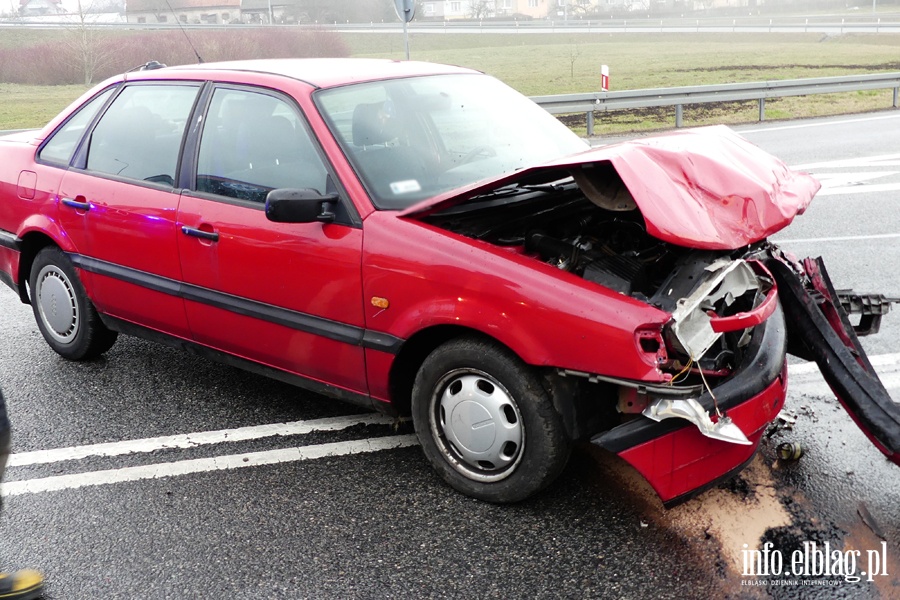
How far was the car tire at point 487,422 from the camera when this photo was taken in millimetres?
3232

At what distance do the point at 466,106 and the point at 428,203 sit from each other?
1001mm

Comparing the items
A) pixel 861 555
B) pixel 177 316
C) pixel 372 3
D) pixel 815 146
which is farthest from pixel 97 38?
pixel 372 3

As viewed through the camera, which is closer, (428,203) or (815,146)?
(428,203)

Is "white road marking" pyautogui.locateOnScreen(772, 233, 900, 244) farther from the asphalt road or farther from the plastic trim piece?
the plastic trim piece

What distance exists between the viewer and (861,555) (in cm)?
304

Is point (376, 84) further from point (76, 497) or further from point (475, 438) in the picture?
point (76, 497)

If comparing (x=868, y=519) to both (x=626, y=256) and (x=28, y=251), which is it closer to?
(x=626, y=256)

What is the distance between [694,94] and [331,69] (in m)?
12.6

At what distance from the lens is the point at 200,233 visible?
4.07m

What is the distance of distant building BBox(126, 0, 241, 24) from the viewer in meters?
51.4

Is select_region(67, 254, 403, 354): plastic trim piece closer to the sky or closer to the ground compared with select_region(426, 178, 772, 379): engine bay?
closer to the ground

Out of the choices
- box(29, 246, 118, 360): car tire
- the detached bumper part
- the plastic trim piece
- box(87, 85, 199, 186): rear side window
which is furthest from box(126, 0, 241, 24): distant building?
the detached bumper part

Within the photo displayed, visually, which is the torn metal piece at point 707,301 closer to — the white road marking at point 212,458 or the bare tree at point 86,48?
the white road marking at point 212,458

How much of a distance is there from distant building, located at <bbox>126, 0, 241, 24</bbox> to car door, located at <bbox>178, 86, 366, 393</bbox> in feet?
162
